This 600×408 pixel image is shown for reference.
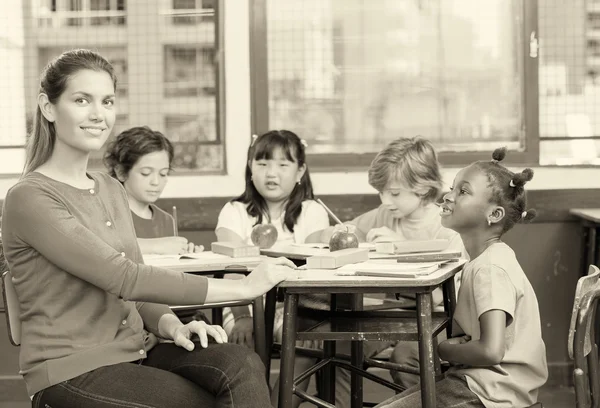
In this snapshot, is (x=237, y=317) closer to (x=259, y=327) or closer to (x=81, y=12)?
(x=259, y=327)

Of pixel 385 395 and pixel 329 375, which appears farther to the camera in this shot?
pixel 385 395

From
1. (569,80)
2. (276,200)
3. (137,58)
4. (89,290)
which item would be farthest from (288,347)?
(569,80)

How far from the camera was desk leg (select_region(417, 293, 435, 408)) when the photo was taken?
232cm

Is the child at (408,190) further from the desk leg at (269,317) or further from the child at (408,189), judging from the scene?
the desk leg at (269,317)

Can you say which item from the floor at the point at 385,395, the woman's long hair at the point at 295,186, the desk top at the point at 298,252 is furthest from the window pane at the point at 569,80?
the desk top at the point at 298,252

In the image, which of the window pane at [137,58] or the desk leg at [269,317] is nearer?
the desk leg at [269,317]

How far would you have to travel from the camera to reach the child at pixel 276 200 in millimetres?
3684

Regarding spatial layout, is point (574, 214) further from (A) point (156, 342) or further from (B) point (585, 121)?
(A) point (156, 342)

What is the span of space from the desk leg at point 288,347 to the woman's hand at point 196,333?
11.4 inches

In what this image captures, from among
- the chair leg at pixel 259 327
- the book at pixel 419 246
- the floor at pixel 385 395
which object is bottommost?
the floor at pixel 385 395

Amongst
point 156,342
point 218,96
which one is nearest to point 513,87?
point 218,96

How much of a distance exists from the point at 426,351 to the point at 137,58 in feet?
8.19

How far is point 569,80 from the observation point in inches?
→ 169

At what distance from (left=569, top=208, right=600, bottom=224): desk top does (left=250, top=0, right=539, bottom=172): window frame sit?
11.1 inches
